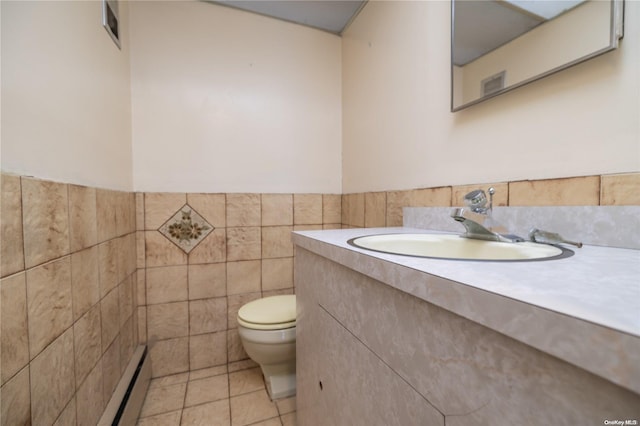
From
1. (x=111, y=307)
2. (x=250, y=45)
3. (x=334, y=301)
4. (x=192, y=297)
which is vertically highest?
(x=250, y=45)

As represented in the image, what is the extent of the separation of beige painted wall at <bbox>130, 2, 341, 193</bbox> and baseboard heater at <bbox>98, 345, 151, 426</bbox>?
906mm

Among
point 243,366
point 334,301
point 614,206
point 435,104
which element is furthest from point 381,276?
point 243,366

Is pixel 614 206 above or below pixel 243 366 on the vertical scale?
above

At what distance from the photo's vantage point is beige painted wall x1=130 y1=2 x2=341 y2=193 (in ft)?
4.88

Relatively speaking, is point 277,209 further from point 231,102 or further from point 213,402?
point 213,402

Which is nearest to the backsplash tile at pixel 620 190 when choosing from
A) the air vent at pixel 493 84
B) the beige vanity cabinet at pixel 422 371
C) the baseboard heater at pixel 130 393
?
the air vent at pixel 493 84

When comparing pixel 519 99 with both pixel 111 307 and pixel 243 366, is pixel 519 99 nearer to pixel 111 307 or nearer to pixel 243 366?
pixel 111 307

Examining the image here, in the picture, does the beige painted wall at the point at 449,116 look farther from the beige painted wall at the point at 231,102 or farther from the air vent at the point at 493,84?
the beige painted wall at the point at 231,102

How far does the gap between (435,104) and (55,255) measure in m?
1.41

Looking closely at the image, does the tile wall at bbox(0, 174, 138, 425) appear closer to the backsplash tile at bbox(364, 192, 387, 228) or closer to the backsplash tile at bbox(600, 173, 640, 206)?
the backsplash tile at bbox(364, 192, 387, 228)

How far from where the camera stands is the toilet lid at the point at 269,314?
1252 millimetres

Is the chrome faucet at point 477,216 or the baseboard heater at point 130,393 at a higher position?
the chrome faucet at point 477,216

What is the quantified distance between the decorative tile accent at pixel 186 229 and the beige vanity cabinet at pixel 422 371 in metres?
0.97

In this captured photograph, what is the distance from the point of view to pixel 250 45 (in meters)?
1.67
